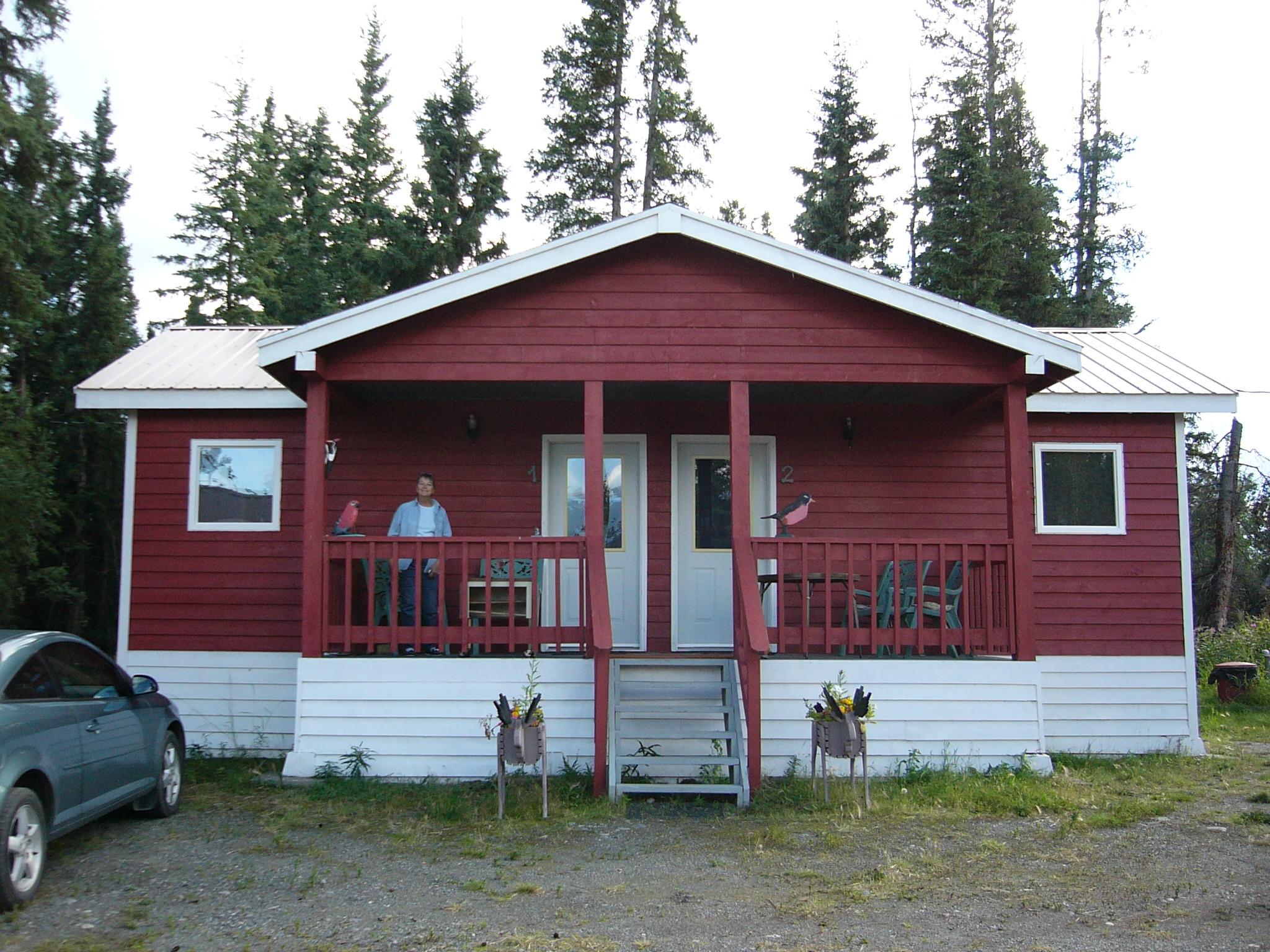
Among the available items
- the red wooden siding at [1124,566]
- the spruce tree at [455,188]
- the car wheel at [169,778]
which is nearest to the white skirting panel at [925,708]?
the red wooden siding at [1124,566]

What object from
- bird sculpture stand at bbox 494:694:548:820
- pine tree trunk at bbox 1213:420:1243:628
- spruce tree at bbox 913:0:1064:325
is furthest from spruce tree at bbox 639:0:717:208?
bird sculpture stand at bbox 494:694:548:820

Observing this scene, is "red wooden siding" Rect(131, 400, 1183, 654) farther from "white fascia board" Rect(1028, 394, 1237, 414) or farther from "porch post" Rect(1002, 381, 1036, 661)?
"porch post" Rect(1002, 381, 1036, 661)

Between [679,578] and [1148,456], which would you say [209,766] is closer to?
[679,578]

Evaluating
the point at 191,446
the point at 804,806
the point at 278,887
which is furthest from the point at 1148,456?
the point at 191,446

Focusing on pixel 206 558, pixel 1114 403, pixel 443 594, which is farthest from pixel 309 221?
pixel 1114 403

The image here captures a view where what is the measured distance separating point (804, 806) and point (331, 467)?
509 centimetres

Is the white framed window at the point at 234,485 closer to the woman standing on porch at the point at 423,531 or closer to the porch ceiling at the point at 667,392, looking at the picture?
the porch ceiling at the point at 667,392

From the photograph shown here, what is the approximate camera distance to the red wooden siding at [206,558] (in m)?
9.14

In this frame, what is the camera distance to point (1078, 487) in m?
9.43

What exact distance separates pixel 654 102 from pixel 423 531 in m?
16.8

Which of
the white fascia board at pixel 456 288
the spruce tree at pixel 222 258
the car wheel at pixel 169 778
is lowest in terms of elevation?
the car wheel at pixel 169 778

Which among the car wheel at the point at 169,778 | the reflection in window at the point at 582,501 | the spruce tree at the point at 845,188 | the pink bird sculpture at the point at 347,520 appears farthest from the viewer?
the spruce tree at the point at 845,188

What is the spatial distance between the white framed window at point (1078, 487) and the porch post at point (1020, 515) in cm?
167

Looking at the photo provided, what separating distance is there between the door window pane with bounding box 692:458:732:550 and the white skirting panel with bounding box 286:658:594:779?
7.62ft
